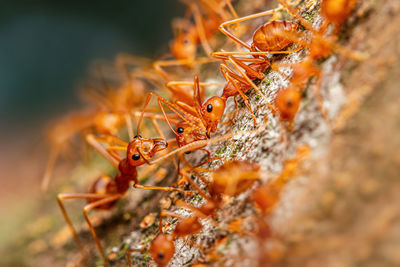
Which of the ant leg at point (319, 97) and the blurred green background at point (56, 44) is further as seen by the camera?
the blurred green background at point (56, 44)

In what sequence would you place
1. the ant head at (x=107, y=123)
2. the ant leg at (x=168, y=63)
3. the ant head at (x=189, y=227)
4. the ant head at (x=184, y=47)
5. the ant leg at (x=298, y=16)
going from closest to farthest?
the ant head at (x=189, y=227) < the ant leg at (x=298, y=16) < the ant leg at (x=168, y=63) < the ant head at (x=107, y=123) < the ant head at (x=184, y=47)

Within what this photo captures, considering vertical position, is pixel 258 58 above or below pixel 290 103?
above

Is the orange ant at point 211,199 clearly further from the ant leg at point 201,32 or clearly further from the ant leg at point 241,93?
the ant leg at point 201,32

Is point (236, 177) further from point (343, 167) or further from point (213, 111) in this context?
point (213, 111)

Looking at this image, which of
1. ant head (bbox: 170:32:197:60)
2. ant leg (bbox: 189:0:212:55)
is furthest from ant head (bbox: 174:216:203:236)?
ant head (bbox: 170:32:197:60)

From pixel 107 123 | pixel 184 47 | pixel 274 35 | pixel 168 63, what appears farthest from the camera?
pixel 184 47

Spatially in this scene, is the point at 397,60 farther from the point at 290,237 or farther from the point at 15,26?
the point at 15,26

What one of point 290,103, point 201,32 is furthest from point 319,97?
point 201,32

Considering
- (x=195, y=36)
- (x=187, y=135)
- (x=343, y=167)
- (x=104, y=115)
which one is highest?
(x=195, y=36)

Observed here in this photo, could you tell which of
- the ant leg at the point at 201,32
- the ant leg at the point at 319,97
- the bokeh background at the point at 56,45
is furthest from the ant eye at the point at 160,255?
the bokeh background at the point at 56,45
